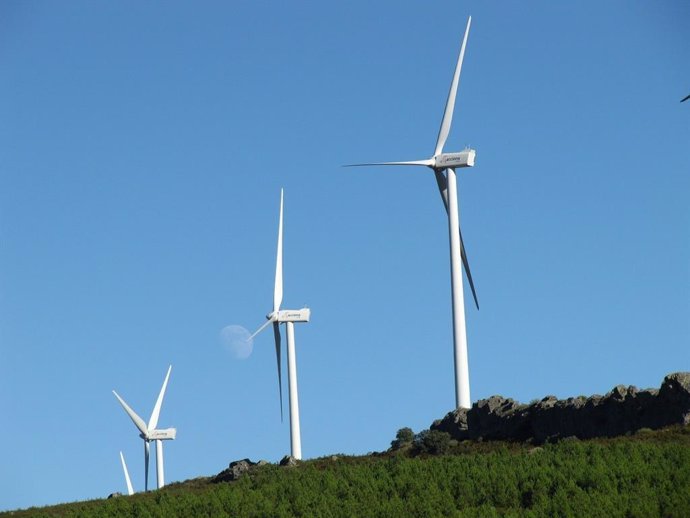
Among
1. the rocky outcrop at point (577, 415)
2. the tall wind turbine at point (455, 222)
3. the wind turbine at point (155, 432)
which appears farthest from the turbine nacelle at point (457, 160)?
the wind turbine at point (155, 432)

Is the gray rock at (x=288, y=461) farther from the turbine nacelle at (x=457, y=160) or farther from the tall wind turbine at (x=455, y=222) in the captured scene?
the turbine nacelle at (x=457, y=160)

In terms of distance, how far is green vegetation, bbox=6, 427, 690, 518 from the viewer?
205 ft

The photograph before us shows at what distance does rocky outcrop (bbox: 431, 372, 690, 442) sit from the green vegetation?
6.56ft

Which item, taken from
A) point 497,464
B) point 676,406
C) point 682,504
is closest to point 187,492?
point 497,464

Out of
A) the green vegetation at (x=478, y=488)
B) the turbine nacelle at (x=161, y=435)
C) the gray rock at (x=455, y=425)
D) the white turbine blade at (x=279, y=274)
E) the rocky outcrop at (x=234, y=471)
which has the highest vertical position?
the white turbine blade at (x=279, y=274)

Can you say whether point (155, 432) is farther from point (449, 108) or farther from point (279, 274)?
point (449, 108)

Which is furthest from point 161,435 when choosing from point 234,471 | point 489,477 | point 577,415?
point 489,477

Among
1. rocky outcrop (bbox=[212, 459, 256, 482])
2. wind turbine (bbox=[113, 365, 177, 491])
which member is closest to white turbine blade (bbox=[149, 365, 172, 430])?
wind turbine (bbox=[113, 365, 177, 491])

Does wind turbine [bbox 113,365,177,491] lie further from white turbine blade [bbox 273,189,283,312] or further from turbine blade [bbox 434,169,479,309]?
turbine blade [bbox 434,169,479,309]

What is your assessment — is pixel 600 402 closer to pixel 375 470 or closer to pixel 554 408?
pixel 554 408

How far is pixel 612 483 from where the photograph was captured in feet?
213

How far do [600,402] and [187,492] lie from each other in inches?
1002

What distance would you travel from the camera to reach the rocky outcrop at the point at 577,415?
76188 mm

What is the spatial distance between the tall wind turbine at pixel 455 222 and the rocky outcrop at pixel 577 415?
214cm
